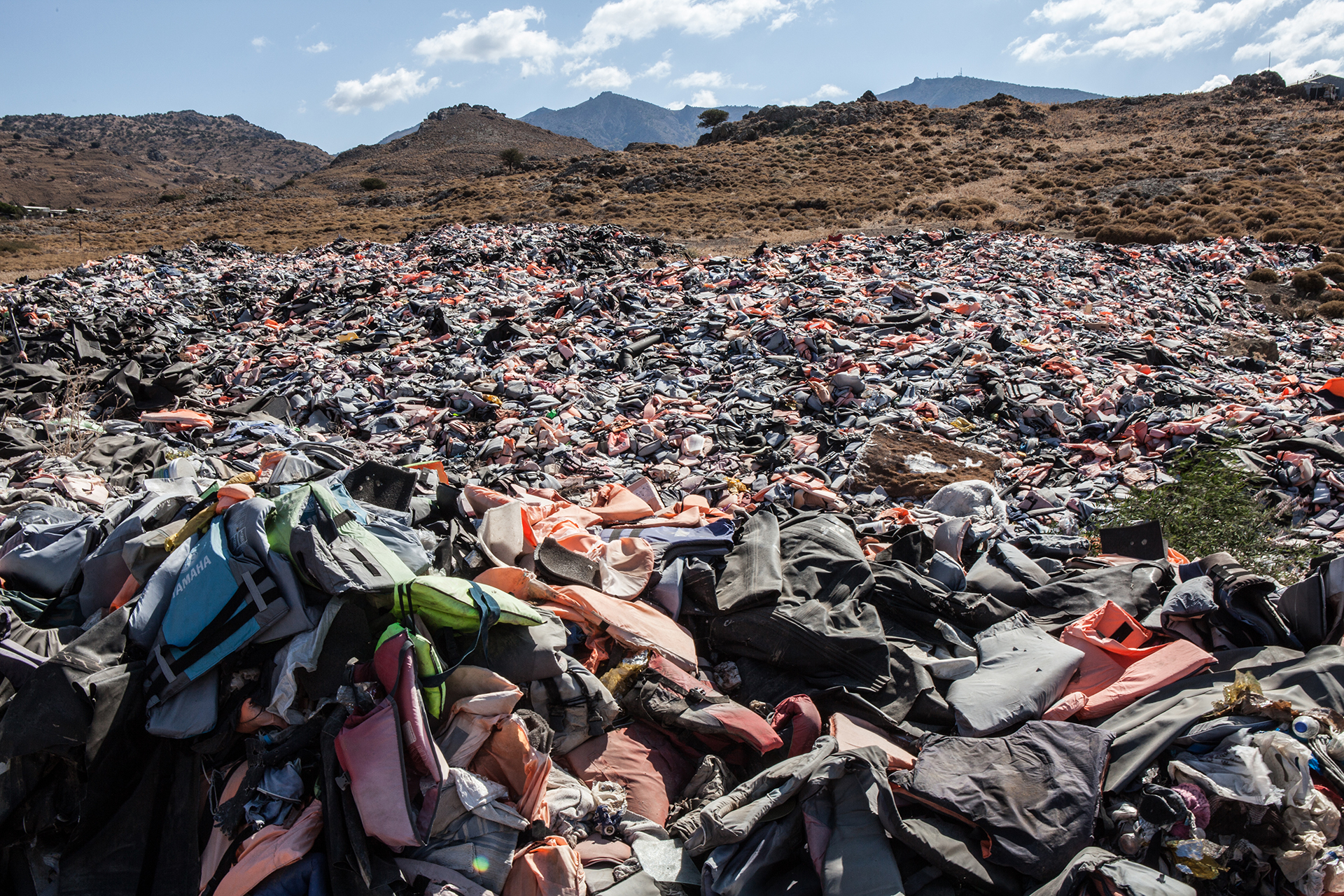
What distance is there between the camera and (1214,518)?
469 cm

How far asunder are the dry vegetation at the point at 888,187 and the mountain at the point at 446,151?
8.73ft

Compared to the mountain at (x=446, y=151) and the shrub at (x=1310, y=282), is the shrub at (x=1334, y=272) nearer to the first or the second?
the shrub at (x=1310, y=282)

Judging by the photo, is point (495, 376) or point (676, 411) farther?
point (495, 376)

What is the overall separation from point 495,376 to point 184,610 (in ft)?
21.3

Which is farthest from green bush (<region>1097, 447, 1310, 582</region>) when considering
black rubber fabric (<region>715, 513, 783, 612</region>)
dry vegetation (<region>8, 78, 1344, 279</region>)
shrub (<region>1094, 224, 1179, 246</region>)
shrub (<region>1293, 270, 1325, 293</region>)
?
dry vegetation (<region>8, 78, 1344, 279</region>)

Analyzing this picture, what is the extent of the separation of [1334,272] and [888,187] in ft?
58.7

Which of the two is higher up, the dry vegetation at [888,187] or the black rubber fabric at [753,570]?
the dry vegetation at [888,187]

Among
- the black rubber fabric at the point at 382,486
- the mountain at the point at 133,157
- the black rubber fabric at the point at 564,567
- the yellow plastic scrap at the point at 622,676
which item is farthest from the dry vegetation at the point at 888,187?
the yellow plastic scrap at the point at 622,676

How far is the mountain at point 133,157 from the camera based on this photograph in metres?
57.7

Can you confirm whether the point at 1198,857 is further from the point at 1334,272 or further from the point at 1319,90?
the point at 1319,90

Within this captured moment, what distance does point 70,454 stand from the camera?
5418 millimetres

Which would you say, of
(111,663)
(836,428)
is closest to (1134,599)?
(836,428)

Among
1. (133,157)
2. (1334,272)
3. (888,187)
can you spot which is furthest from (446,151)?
(1334,272)

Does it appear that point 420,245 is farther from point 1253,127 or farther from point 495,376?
point 1253,127
